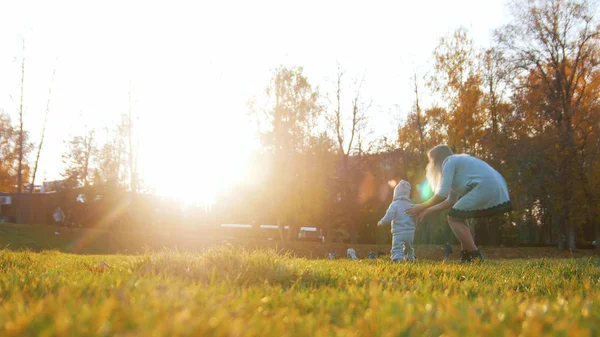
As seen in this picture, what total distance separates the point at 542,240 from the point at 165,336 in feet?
125

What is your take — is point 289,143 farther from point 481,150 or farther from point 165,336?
point 165,336

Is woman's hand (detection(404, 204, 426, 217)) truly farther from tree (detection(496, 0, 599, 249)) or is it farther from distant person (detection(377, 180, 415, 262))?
tree (detection(496, 0, 599, 249))

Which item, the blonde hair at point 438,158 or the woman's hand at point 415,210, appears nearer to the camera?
the woman's hand at point 415,210

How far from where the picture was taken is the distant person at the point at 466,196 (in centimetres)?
798

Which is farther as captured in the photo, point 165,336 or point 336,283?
point 336,283

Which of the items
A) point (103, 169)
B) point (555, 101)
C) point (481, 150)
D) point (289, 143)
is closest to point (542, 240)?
point (481, 150)

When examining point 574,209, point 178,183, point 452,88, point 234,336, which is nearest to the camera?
point 234,336

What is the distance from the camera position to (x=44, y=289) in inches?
123

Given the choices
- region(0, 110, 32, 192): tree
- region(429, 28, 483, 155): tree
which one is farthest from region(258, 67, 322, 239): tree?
region(0, 110, 32, 192): tree

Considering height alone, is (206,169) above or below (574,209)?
above

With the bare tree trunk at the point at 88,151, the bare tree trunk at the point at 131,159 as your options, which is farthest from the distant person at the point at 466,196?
the bare tree trunk at the point at 88,151

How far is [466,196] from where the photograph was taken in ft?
26.4

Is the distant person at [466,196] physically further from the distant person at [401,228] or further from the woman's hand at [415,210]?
the distant person at [401,228]

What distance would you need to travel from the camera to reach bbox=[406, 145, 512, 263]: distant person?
314 inches
